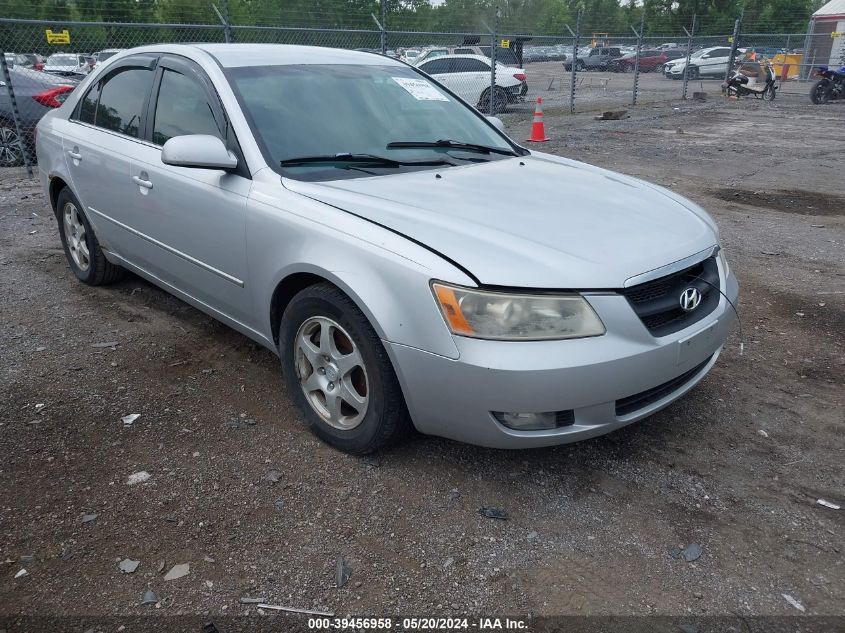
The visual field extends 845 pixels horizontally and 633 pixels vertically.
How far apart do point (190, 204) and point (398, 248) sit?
1461 millimetres

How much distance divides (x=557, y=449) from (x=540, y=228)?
3.31 ft

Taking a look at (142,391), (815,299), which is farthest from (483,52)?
(142,391)

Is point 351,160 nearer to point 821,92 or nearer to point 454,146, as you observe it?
point 454,146

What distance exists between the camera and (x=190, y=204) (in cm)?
356

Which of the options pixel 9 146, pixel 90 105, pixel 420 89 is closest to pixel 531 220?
pixel 420 89

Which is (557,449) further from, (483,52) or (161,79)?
(483,52)

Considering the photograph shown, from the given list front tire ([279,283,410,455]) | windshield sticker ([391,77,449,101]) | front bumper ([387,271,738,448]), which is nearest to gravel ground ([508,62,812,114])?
windshield sticker ([391,77,449,101])

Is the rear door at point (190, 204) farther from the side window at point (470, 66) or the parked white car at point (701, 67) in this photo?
the parked white car at point (701, 67)

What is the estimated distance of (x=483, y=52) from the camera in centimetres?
2216

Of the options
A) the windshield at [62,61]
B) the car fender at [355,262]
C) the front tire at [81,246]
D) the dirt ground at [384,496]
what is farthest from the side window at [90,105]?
the windshield at [62,61]

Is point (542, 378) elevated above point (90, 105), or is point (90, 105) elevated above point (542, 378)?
point (90, 105)

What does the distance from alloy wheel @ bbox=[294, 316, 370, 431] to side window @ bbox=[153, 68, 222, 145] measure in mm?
1190

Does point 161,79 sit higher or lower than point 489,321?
higher

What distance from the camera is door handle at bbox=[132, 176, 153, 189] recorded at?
3869mm
